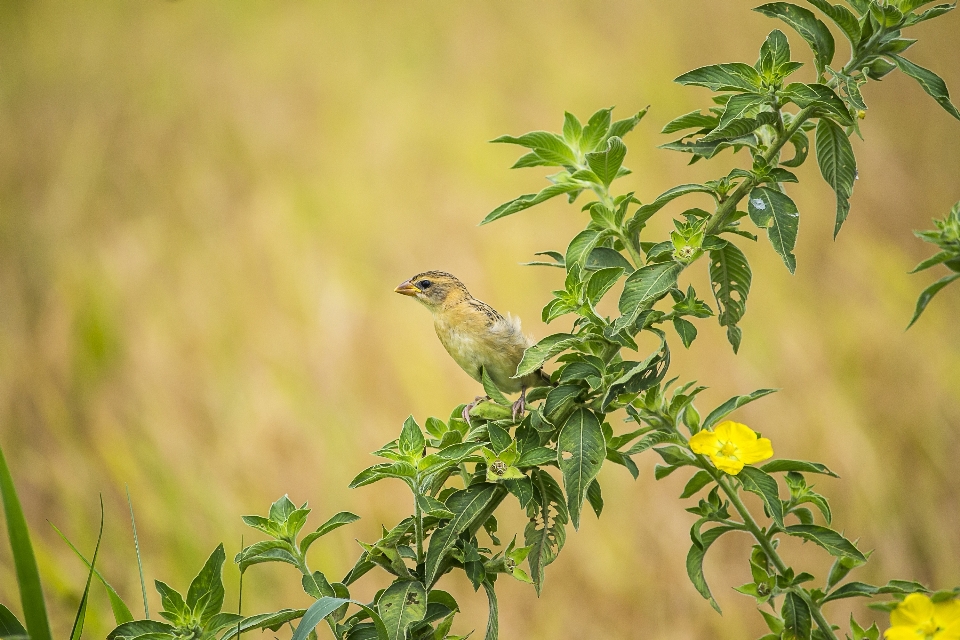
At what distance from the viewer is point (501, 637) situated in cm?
174

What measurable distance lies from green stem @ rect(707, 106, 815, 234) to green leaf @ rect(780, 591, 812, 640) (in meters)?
0.41

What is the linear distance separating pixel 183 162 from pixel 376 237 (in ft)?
2.09

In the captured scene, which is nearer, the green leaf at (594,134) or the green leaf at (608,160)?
the green leaf at (608,160)

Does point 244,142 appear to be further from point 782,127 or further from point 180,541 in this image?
point 782,127

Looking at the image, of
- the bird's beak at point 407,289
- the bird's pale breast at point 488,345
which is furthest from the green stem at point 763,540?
the bird's beak at point 407,289

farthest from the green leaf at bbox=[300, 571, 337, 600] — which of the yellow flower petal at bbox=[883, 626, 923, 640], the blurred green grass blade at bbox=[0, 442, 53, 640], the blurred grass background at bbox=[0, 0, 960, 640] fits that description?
the blurred grass background at bbox=[0, 0, 960, 640]

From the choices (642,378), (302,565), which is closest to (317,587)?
(302,565)

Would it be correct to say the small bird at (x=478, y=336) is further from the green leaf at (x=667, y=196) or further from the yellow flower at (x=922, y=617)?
the yellow flower at (x=922, y=617)

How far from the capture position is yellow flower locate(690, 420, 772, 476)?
796mm

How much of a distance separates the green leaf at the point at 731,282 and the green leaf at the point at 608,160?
138 millimetres

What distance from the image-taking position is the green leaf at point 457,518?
71 cm

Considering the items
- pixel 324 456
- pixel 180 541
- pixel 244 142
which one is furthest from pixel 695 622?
pixel 244 142

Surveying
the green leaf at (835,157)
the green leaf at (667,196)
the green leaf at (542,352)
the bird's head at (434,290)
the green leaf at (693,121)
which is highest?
the bird's head at (434,290)

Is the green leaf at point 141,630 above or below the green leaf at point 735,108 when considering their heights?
below
